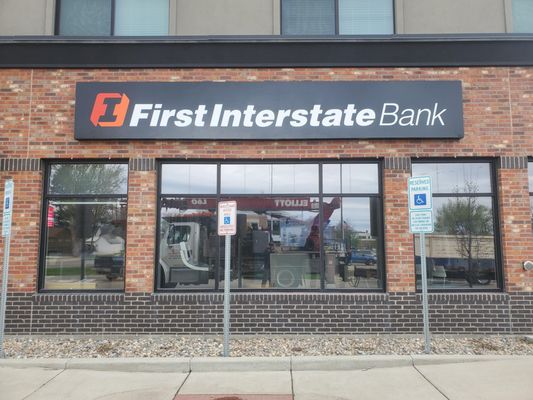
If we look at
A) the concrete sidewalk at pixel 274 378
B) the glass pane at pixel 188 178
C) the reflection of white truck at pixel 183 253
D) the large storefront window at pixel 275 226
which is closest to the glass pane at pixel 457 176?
the large storefront window at pixel 275 226

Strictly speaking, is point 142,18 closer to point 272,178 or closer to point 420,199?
point 272,178

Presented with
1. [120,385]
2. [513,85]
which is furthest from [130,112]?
[513,85]

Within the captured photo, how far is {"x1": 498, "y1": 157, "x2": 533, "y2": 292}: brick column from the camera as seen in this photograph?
772 centimetres

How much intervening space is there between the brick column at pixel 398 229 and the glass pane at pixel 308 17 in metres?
2.84

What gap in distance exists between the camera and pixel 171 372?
20.1ft

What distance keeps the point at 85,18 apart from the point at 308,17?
4.30 m

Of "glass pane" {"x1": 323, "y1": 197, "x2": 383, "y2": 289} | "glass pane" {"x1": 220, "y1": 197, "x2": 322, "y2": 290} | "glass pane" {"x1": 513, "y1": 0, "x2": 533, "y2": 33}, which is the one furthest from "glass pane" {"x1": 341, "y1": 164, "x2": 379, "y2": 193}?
"glass pane" {"x1": 513, "y1": 0, "x2": 533, "y2": 33}

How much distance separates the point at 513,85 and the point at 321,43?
140 inches

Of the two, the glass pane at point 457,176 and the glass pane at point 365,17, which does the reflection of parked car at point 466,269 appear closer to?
the glass pane at point 457,176

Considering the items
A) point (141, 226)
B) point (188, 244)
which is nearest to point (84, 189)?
point (141, 226)

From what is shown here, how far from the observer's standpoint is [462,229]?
806cm

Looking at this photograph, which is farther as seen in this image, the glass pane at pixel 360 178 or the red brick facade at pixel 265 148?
the glass pane at pixel 360 178

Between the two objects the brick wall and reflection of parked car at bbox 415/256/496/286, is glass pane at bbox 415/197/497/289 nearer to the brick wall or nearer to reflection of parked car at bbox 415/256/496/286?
reflection of parked car at bbox 415/256/496/286

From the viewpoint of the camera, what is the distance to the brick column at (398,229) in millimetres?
7766
